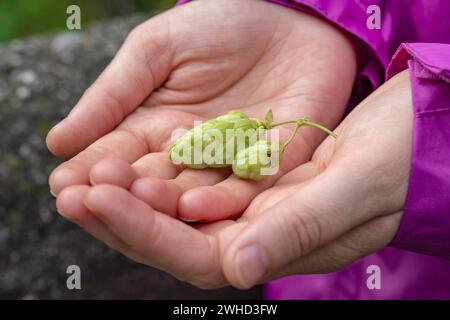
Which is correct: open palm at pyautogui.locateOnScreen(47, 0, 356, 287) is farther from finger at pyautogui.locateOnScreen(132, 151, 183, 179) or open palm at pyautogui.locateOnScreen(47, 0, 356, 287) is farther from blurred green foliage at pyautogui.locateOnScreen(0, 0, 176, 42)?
blurred green foliage at pyautogui.locateOnScreen(0, 0, 176, 42)

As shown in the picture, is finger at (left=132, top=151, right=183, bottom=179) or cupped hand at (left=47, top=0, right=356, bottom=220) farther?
cupped hand at (left=47, top=0, right=356, bottom=220)

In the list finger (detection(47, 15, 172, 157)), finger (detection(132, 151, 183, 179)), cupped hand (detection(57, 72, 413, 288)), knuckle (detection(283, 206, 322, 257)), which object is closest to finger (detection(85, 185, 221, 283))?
cupped hand (detection(57, 72, 413, 288))

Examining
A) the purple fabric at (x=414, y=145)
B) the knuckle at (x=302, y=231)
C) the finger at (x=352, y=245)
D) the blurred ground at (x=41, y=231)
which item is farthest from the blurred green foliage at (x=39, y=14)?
the knuckle at (x=302, y=231)

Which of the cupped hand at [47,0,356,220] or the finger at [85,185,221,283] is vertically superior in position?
the cupped hand at [47,0,356,220]

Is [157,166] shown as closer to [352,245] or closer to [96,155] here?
[96,155]

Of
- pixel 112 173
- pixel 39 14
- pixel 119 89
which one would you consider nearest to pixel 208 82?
pixel 119 89

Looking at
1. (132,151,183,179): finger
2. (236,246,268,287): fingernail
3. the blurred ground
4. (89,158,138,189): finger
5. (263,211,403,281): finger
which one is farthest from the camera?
the blurred ground
